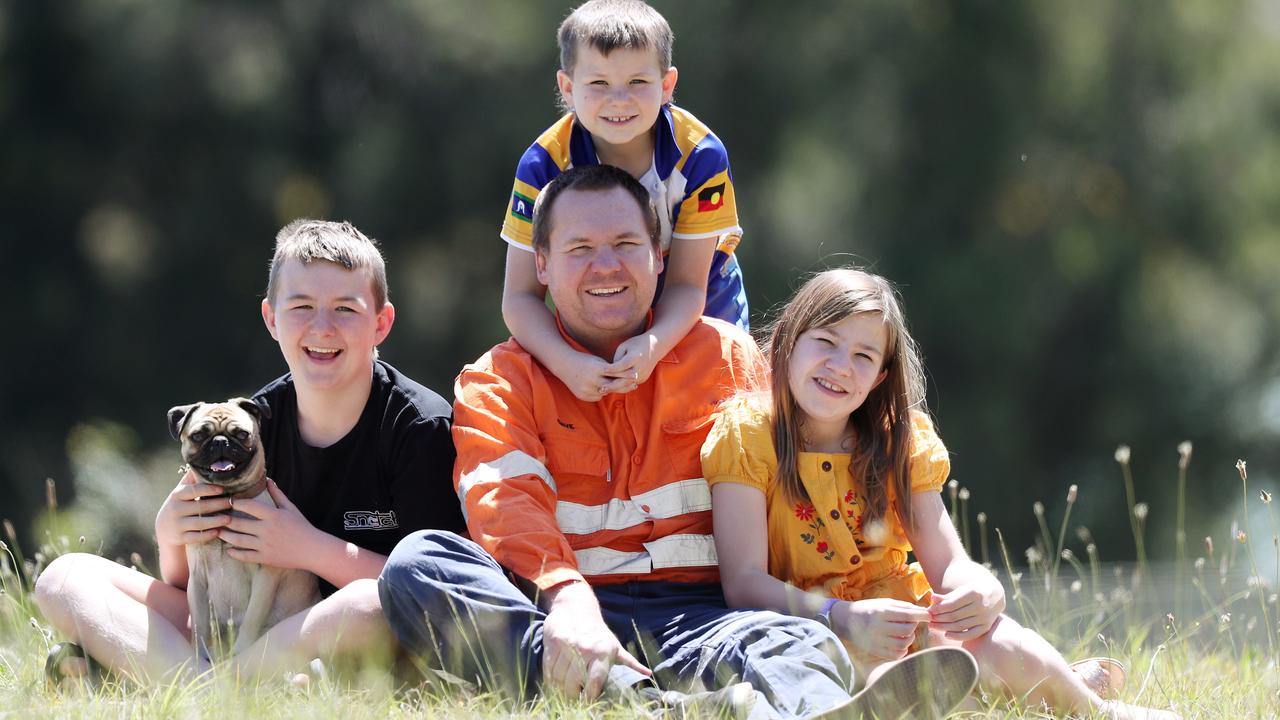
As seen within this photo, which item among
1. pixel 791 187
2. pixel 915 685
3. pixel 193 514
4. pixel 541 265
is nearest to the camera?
pixel 915 685

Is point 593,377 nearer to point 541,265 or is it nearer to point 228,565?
point 541,265

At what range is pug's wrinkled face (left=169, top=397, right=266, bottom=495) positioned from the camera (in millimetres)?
3072

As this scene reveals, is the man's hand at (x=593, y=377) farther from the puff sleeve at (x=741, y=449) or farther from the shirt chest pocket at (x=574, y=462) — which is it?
the puff sleeve at (x=741, y=449)

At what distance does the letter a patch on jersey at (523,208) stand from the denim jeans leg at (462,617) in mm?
1052

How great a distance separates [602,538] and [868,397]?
2.41 feet

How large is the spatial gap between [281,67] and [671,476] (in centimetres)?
707

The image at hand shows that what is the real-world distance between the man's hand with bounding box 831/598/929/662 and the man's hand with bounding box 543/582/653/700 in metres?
0.44

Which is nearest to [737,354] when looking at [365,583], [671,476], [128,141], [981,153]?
[671,476]

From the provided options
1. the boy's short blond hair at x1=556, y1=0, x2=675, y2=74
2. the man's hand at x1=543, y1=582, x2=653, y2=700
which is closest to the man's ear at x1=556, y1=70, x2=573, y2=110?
the boy's short blond hair at x1=556, y1=0, x2=675, y2=74

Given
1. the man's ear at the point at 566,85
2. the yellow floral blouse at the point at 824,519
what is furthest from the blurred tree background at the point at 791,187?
the yellow floral blouse at the point at 824,519

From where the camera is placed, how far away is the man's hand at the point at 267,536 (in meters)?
3.06

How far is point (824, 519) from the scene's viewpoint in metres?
3.04

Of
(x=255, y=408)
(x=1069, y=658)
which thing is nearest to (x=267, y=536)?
(x=255, y=408)

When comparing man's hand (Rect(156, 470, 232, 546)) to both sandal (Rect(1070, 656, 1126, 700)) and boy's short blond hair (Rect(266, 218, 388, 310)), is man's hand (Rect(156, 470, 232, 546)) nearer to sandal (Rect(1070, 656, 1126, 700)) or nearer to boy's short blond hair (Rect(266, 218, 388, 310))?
boy's short blond hair (Rect(266, 218, 388, 310))
